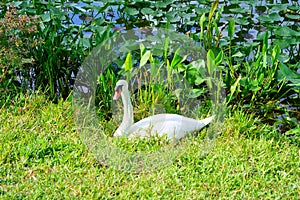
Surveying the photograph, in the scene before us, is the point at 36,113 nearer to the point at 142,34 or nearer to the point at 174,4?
the point at 142,34

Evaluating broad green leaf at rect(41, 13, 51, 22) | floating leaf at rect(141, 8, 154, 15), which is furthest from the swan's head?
floating leaf at rect(141, 8, 154, 15)

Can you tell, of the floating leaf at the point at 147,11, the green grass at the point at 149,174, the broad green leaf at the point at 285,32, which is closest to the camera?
the green grass at the point at 149,174

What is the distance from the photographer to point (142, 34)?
12.7ft

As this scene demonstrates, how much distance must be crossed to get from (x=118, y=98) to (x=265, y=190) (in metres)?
0.95

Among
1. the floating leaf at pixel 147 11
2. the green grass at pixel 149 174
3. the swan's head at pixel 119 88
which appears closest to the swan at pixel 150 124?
the swan's head at pixel 119 88

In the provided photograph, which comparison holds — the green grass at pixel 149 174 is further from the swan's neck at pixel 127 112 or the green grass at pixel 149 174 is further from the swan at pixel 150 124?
the swan's neck at pixel 127 112

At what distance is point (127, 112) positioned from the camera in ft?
10.7

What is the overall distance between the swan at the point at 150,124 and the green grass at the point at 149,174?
4.5 inches

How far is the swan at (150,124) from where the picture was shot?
127 inches

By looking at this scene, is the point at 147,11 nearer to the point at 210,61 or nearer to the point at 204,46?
the point at 204,46

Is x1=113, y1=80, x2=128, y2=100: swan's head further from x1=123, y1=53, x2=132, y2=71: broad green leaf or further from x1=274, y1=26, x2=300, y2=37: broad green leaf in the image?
x1=274, y1=26, x2=300, y2=37: broad green leaf

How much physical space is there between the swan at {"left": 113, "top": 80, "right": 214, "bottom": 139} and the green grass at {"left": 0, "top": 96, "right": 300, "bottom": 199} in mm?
115

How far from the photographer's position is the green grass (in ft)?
9.53

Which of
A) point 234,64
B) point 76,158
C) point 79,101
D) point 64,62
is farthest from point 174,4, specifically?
point 76,158
